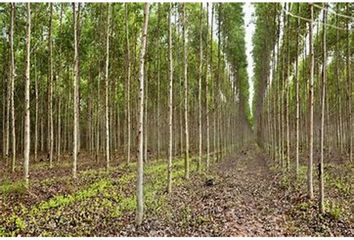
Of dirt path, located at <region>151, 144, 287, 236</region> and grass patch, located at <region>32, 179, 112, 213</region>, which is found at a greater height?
grass patch, located at <region>32, 179, 112, 213</region>

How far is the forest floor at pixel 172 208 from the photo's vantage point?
32.2 feet

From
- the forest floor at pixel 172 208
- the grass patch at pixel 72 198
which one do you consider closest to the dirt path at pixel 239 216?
the forest floor at pixel 172 208

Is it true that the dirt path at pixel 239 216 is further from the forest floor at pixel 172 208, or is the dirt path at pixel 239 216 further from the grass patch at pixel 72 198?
the grass patch at pixel 72 198

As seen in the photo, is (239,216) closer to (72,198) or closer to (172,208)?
(172,208)

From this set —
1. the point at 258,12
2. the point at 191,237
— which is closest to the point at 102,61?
the point at 258,12

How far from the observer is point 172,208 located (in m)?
11.9

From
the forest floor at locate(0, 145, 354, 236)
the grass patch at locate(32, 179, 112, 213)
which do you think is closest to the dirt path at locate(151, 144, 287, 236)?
the forest floor at locate(0, 145, 354, 236)

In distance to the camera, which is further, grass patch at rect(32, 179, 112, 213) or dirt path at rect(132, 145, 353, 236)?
grass patch at rect(32, 179, 112, 213)

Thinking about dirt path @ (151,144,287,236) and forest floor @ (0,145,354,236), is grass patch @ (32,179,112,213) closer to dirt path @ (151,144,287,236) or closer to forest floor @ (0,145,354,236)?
forest floor @ (0,145,354,236)

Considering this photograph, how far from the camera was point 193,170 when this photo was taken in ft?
71.0

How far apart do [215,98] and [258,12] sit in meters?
6.42

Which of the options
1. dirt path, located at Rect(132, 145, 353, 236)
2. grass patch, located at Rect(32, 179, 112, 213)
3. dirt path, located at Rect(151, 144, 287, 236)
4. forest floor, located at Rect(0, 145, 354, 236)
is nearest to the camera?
forest floor, located at Rect(0, 145, 354, 236)

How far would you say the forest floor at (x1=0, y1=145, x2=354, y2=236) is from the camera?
983 centimetres

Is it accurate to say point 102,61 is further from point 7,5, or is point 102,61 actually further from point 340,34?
point 340,34
